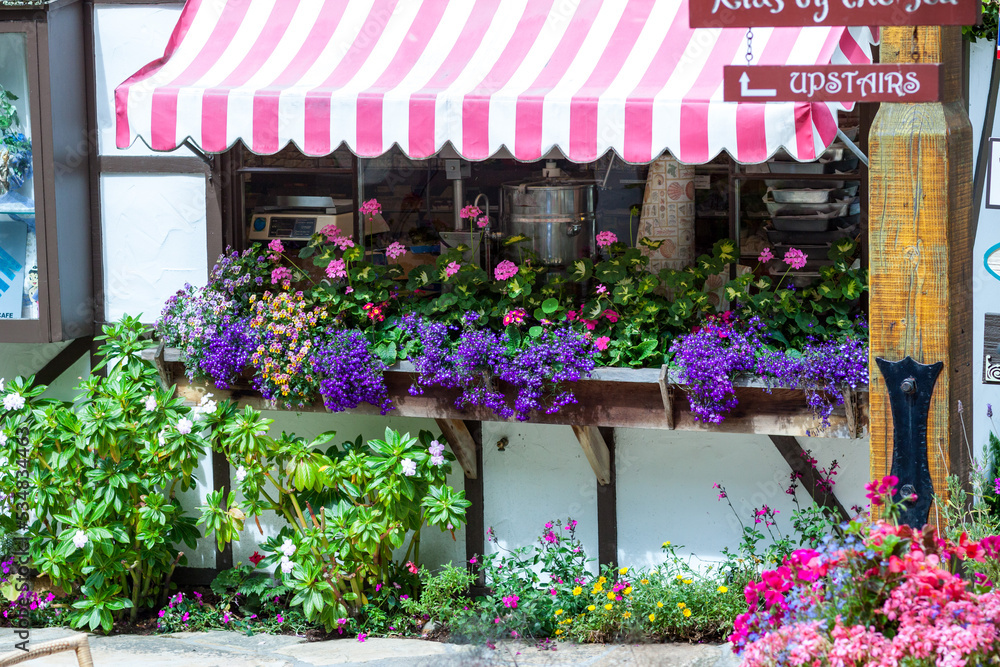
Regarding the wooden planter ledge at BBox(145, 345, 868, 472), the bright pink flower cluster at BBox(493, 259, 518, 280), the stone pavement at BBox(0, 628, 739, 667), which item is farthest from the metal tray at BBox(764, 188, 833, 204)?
the stone pavement at BBox(0, 628, 739, 667)

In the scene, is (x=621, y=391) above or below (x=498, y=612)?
above

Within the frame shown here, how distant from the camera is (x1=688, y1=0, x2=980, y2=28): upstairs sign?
10.3 ft

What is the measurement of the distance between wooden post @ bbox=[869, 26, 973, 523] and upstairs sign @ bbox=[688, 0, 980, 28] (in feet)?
0.94

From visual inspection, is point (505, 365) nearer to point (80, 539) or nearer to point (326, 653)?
point (326, 653)

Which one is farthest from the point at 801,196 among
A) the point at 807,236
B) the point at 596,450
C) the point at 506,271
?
the point at 596,450

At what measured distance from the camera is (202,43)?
17.4ft

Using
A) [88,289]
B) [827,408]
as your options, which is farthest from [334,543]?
[827,408]

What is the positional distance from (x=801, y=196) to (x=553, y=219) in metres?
1.29

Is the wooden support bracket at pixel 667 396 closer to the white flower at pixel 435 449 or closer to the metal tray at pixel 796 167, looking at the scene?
the white flower at pixel 435 449

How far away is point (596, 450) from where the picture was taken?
18.2 ft

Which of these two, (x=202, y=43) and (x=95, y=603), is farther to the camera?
(x=95, y=603)

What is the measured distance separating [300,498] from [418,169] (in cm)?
203

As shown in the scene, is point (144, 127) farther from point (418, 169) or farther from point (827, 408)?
point (827, 408)

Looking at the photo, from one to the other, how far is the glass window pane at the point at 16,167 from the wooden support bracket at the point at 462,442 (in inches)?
93.8
